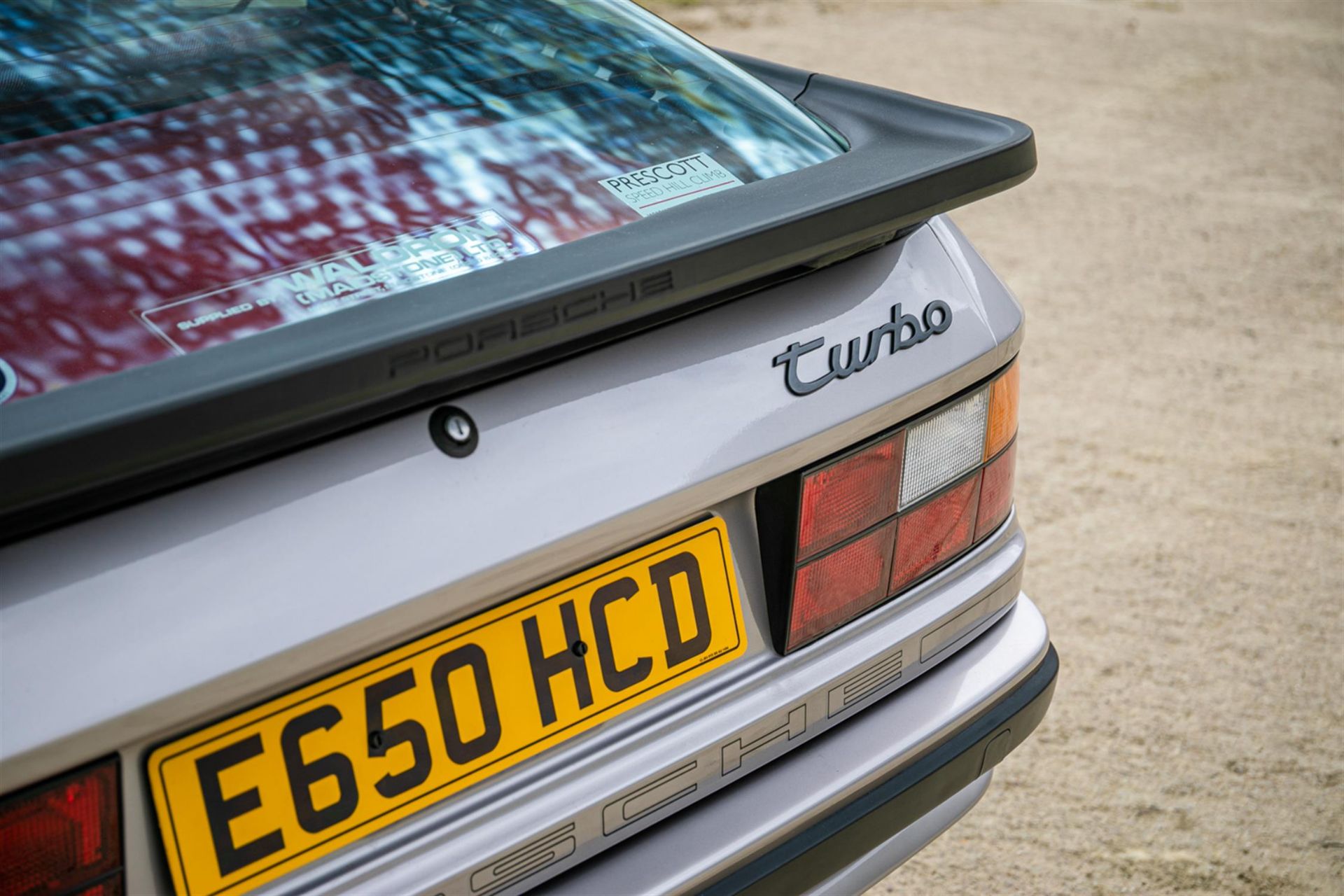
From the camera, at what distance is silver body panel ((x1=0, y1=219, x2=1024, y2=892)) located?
3.45 feet

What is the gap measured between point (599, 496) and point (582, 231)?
350 millimetres

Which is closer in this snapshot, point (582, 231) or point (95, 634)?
point (95, 634)

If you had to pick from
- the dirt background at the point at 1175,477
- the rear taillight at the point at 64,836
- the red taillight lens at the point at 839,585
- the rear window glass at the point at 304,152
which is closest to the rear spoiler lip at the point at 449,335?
the rear window glass at the point at 304,152

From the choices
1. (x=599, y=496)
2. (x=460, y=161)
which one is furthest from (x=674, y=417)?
(x=460, y=161)

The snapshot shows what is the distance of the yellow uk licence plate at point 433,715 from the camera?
114cm

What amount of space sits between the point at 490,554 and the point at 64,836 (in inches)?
18.1

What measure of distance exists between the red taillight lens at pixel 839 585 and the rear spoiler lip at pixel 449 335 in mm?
377

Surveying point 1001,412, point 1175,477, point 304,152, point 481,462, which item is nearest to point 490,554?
point 481,462

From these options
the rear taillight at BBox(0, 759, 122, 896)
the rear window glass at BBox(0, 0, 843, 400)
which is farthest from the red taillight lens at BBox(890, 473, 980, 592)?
the rear taillight at BBox(0, 759, 122, 896)

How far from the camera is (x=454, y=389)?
49.0 inches

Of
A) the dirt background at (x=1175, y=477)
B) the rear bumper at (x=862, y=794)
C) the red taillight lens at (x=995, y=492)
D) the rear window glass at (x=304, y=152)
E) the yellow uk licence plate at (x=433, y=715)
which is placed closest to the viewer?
the yellow uk licence plate at (x=433, y=715)

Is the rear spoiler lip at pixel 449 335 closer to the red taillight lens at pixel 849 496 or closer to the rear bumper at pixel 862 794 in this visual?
the red taillight lens at pixel 849 496

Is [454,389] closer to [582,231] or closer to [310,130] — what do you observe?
[582,231]

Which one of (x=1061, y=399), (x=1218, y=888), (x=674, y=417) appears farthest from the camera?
(x=1061, y=399)
